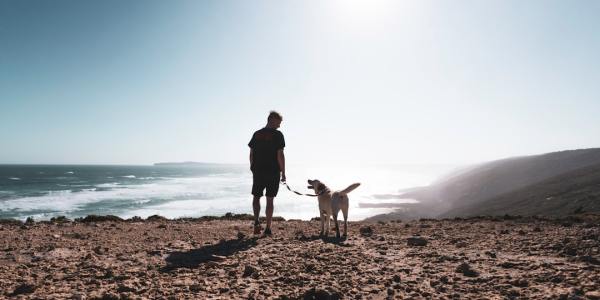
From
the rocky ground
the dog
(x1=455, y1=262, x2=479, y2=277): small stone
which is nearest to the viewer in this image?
the rocky ground

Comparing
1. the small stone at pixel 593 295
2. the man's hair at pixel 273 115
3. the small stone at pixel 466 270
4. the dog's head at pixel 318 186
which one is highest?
the man's hair at pixel 273 115

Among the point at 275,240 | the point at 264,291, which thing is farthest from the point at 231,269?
the point at 275,240

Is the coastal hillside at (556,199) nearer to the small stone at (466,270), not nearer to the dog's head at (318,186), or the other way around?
the dog's head at (318,186)

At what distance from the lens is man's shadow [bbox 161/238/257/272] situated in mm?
4965

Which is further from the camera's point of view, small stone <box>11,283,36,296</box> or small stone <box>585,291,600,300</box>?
small stone <box>11,283,36,296</box>

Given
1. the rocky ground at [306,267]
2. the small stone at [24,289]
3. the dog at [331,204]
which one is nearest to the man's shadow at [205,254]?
the rocky ground at [306,267]

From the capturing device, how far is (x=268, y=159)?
311 inches

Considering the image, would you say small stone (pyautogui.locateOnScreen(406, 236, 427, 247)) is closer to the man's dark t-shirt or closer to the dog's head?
the dog's head

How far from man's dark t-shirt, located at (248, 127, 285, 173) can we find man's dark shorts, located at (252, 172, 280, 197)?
9cm

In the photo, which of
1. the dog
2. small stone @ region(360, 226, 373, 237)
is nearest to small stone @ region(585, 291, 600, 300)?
small stone @ region(360, 226, 373, 237)

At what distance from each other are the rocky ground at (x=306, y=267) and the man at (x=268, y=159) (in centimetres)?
97

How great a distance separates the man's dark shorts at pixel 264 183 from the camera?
25.6 feet

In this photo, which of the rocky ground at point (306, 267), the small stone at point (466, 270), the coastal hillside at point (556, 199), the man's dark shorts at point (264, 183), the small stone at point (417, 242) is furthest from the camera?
the coastal hillside at point (556, 199)

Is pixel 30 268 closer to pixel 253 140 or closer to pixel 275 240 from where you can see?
pixel 275 240
